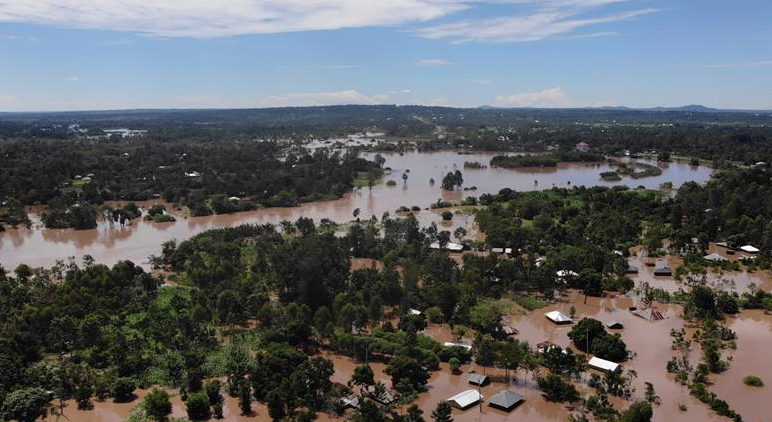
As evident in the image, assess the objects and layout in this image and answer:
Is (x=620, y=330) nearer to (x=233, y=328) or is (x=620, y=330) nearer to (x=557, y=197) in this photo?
(x=233, y=328)

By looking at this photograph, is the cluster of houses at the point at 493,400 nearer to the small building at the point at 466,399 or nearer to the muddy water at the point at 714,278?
the small building at the point at 466,399

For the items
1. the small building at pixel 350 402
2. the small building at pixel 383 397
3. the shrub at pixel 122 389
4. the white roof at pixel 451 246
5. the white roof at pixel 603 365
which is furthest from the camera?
the white roof at pixel 451 246

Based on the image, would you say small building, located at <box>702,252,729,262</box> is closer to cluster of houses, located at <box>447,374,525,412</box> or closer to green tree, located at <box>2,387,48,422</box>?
cluster of houses, located at <box>447,374,525,412</box>

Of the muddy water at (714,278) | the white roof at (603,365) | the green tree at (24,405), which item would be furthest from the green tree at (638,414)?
the green tree at (24,405)

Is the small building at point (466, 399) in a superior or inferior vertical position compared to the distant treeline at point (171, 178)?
inferior

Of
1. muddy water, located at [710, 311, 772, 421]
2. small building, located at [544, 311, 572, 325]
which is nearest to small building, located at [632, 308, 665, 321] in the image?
muddy water, located at [710, 311, 772, 421]

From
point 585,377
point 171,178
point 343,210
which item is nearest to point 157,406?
point 585,377

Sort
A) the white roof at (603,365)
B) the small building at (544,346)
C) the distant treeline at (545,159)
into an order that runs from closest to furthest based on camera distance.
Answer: the white roof at (603,365), the small building at (544,346), the distant treeline at (545,159)
